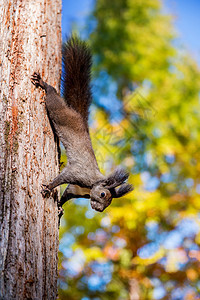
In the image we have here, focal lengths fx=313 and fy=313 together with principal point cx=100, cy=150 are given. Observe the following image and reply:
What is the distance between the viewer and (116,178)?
277 centimetres

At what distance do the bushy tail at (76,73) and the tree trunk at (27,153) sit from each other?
1.47ft

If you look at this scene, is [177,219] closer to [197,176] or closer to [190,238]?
[190,238]

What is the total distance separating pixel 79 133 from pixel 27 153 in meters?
1.08

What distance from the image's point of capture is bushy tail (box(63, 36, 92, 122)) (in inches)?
121

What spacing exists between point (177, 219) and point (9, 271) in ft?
13.8

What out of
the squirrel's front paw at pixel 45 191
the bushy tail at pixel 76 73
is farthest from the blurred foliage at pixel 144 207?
the squirrel's front paw at pixel 45 191

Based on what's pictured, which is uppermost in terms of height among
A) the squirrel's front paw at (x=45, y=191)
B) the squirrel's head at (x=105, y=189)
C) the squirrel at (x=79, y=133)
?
the squirrel at (x=79, y=133)

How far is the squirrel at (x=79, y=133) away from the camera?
2.74m

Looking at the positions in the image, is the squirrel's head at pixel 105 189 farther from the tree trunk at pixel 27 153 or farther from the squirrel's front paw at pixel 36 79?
the squirrel's front paw at pixel 36 79

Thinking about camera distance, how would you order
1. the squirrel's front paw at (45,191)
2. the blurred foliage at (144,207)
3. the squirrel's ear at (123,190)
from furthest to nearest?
the blurred foliage at (144,207)
the squirrel's ear at (123,190)
the squirrel's front paw at (45,191)

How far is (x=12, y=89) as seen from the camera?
A: 208 cm

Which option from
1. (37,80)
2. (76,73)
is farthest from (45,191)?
(76,73)

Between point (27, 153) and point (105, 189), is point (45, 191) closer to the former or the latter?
point (27, 153)

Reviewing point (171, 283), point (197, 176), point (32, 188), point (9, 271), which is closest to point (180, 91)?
point (197, 176)
